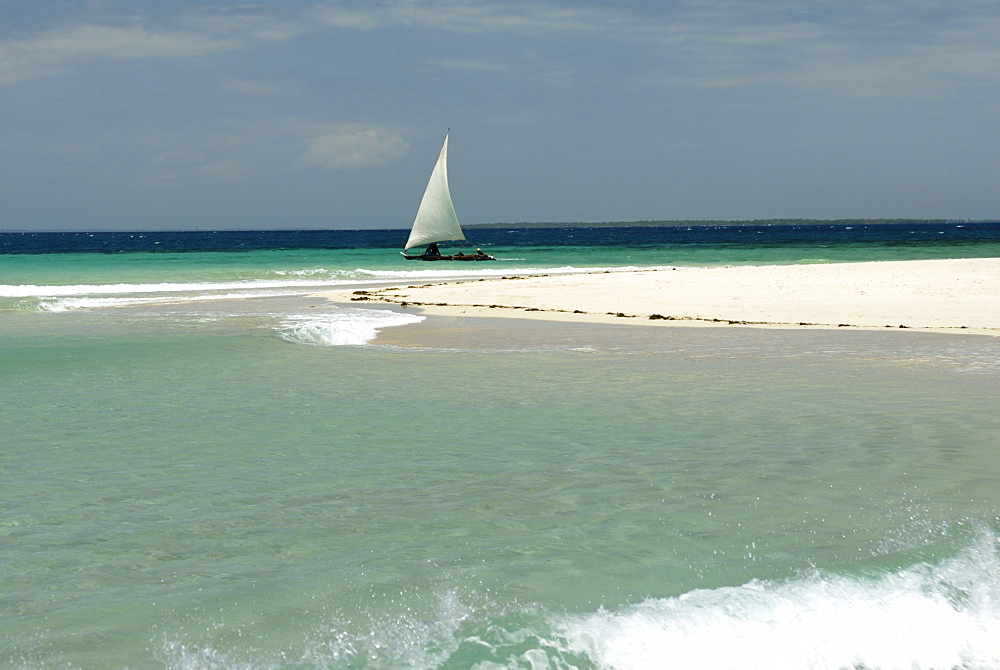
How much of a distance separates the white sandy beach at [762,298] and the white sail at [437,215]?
1200 inches

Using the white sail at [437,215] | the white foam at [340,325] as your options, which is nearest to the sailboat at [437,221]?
the white sail at [437,215]

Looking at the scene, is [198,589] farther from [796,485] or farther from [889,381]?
[889,381]

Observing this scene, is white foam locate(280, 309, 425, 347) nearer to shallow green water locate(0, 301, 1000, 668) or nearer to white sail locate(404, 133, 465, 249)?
shallow green water locate(0, 301, 1000, 668)

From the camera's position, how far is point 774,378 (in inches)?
496

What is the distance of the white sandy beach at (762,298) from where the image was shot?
20.9 m

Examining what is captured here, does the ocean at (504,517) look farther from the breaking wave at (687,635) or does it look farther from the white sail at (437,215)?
the white sail at (437,215)

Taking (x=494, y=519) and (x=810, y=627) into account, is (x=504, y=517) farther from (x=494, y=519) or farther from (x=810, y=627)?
(x=810, y=627)

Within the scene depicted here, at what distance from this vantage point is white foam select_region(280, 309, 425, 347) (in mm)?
18172

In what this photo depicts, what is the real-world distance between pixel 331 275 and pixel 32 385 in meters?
43.3

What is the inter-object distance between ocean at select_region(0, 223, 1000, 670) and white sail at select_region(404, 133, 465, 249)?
5443cm

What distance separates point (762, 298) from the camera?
2602 cm

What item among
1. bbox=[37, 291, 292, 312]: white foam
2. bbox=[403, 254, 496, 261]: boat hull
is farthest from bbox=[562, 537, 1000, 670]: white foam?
bbox=[403, 254, 496, 261]: boat hull

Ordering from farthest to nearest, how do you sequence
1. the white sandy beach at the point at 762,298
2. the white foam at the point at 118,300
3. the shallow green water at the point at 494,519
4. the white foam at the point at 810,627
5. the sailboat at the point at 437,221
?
the sailboat at the point at 437,221 < the white foam at the point at 118,300 < the white sandy beach at the point at 762,298 < the shallow green water at the point at 494,519 < the white foam at the point at 810,627

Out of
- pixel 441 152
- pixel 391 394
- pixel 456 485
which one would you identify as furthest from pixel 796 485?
pixel 441 152
